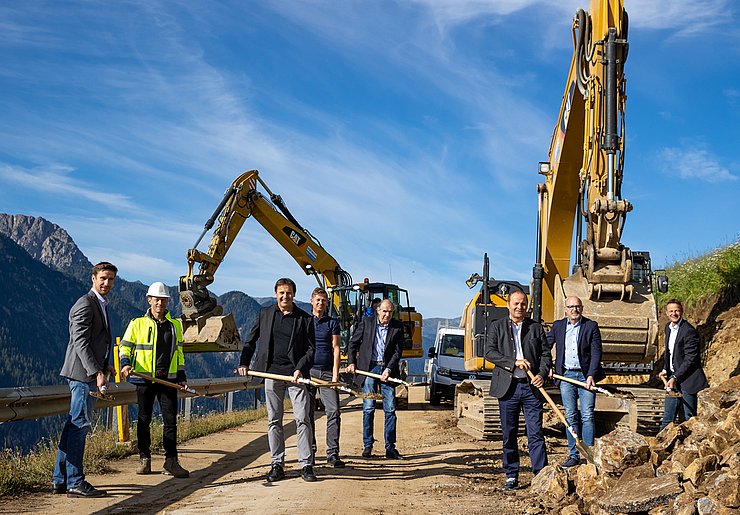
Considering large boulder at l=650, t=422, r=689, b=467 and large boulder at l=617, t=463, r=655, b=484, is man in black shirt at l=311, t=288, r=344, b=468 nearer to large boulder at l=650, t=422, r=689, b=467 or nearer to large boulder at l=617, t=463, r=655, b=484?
large boulder at l=650, t=422, r=689, b=467

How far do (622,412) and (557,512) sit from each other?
527 cm

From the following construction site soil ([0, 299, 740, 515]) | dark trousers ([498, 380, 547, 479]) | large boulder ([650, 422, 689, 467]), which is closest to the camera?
construction site soil ([0, 299, 740, 515])

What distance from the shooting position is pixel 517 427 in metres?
7.93

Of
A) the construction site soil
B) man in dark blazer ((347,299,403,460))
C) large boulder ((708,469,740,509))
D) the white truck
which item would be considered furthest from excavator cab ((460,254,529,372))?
large boulder ((708,469,740,509))

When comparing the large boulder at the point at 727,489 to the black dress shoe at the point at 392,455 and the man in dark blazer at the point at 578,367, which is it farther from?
the black dress shoe at the point at 392,455

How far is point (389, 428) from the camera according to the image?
1014 centimetres

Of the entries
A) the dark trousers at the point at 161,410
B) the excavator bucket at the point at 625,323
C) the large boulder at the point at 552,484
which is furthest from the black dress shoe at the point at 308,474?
the excavator bucket at the point at 625,323

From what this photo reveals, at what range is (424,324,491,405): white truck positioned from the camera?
20984mm

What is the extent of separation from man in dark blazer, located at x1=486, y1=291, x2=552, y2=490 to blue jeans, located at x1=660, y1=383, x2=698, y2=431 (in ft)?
8.45

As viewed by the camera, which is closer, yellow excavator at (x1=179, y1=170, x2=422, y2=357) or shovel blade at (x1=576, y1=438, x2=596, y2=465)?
shovel blade at (x1=576, y1=438, x2=596, y2=465)

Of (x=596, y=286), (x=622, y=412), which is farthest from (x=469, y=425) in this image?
(x=596, y=286)

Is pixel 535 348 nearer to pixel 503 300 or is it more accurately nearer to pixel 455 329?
pixel 503 300

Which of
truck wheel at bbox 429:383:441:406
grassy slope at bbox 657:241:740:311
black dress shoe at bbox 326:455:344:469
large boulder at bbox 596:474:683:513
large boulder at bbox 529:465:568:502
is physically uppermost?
grassy slope at bbox 657:241:740:311

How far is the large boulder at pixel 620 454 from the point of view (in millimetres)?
6426
